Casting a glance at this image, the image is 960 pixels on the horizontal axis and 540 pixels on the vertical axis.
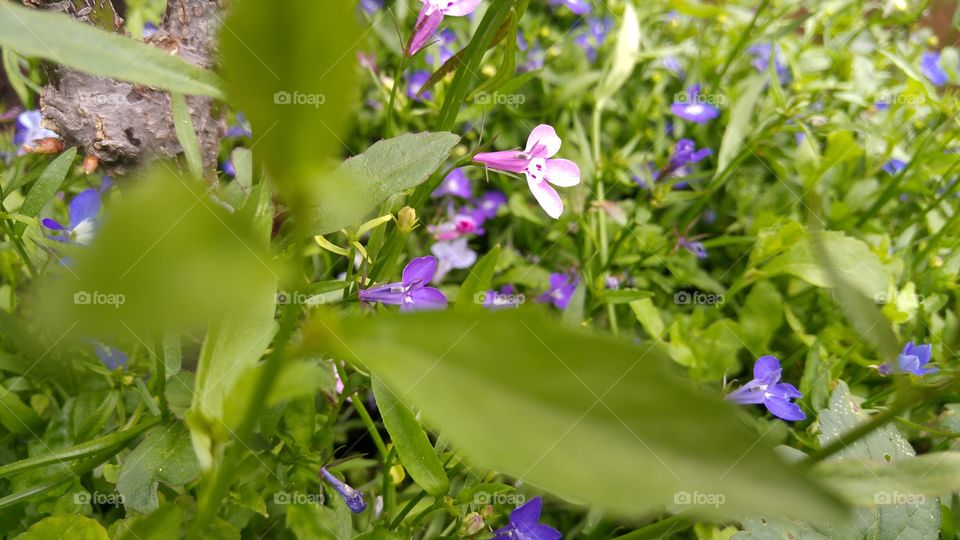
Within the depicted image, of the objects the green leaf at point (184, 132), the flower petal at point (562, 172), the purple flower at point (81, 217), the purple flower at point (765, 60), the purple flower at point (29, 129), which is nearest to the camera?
the green leaf at point (184, 132)

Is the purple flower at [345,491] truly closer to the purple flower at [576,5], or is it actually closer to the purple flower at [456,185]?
the purple flower at [456,185]

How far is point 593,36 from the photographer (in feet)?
4.48

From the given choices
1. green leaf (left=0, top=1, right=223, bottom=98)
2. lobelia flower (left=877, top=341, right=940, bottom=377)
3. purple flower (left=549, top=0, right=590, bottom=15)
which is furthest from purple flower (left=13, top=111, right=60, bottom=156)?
lobelia flower (left=877, top=341, right=940, bottom=377)

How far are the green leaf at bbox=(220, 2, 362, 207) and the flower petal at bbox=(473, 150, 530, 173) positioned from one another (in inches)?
16.1

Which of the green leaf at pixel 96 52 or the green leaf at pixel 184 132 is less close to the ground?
the green leaf at pixel 96 52

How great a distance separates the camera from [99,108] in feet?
2.35

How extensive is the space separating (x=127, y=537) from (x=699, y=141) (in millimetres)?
1069

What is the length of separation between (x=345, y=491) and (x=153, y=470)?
0.51ft

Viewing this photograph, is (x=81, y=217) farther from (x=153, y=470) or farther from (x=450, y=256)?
(x=450, y=256)

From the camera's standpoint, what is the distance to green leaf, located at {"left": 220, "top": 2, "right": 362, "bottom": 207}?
0.16 meters

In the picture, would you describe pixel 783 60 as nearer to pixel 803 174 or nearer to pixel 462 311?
pixel 803 174

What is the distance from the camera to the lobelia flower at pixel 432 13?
55 centimetres

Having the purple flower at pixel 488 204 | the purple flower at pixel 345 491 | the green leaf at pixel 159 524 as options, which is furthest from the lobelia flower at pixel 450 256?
the green leaf at pixel 159 524

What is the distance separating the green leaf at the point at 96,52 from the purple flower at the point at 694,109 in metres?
Result: 0.94
